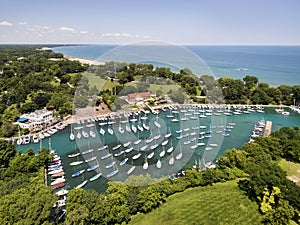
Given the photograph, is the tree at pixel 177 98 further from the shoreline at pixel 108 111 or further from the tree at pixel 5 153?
the tree at pixel 5 153

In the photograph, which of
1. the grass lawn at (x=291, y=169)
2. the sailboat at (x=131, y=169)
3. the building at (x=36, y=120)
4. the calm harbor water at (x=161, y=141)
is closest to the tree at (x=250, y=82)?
the calm harbor water at (x=161, y=141)

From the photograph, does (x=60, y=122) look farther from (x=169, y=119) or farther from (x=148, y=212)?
(x=148, y=212)

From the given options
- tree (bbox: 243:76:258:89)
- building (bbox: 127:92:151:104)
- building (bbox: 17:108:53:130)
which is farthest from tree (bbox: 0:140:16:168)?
tree (bbox: 243:76:258:89)

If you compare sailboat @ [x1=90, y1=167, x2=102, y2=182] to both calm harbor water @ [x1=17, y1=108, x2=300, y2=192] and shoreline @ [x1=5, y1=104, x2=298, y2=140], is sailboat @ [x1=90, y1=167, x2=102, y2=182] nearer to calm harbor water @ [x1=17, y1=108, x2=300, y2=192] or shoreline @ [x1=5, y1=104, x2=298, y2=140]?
calm harbor water @ [x1=17, y1=108, x2=300, y2=192]

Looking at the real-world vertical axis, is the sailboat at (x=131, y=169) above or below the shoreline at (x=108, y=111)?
below

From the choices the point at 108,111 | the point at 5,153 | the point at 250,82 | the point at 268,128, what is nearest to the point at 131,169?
the point at 5,153

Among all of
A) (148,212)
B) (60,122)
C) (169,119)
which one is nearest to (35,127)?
(60,122)
